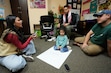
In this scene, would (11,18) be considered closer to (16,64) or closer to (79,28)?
(16,64)

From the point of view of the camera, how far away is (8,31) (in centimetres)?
127

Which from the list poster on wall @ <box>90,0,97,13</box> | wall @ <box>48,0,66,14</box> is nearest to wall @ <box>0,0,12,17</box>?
wall @ <box>48,0,66,14</box>

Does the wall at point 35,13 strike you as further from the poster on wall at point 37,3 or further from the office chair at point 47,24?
the office chair at point 47,24

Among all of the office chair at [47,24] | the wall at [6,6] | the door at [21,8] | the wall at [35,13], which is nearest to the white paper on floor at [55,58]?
the office chair at [47,24]

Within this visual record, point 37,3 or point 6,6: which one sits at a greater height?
point 37,3

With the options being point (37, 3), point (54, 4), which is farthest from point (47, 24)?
point (54, 4)

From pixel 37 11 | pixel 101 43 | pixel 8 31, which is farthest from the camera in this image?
pixel 37 11

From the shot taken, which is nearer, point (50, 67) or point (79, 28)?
point (50, 67)

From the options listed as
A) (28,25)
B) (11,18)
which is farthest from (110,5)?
(28,25)

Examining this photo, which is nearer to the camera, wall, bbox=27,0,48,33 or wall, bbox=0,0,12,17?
wall, bbox=0,0,12,17

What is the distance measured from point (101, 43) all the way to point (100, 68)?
0.56 meters

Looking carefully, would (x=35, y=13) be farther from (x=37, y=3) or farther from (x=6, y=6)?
(x=6, y=6)

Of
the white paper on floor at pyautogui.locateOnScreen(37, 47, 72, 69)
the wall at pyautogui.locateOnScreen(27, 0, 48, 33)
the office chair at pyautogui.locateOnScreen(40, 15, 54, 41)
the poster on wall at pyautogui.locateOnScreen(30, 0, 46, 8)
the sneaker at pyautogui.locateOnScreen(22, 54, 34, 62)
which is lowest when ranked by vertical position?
the white paper on floor at pyautogui.locateOnScreen(37, 47, 72, 69)

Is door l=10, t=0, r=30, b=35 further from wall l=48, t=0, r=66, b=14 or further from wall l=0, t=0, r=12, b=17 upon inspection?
wall l=48, t=0, r=66, b=14
